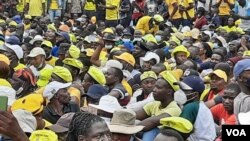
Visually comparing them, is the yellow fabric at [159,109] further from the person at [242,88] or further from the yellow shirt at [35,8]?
the yellow shirt at [35,8]

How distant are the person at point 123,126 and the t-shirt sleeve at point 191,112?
18.9 inches

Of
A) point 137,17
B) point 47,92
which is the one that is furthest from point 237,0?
point 47,92

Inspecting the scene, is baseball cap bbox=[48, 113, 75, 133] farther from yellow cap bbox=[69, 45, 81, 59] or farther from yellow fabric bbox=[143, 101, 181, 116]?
yellow cap bbox=[69, 45, 81, 59]

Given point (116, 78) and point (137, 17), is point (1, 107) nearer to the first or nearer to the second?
point (116, 78)

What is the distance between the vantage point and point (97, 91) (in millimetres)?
7105

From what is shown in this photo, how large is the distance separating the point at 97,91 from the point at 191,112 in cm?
181

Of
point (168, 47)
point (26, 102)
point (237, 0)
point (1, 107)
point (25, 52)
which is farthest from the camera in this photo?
point (237, 0)

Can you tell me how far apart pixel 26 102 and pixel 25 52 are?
203 inches

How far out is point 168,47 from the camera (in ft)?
39.5

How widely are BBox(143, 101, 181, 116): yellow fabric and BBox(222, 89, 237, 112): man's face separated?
64 centimetres

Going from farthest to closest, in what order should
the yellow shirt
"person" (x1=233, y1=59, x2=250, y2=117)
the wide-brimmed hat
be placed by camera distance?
the yellow shirt → "person" (x1=233, y1=59, x2=250, y2=117) → the wide-brimmed hat

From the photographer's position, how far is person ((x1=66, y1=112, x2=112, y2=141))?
133 inches

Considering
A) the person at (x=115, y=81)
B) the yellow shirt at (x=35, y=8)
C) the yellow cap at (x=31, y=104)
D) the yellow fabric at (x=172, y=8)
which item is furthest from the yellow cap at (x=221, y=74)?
the yellow shirt at (x=35, y=8)

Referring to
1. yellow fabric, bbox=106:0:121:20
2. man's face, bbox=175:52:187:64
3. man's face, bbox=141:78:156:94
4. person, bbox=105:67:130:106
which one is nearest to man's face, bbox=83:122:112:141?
person, bbox=105:67:130:106
